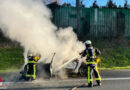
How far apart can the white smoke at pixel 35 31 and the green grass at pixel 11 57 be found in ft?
11.5

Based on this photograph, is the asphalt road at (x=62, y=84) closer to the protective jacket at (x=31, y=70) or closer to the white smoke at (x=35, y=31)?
the protective jacket at (x=31, y=70)

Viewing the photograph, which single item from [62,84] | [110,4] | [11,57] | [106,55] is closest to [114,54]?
[106,55]

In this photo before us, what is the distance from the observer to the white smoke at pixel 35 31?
31.4 feet

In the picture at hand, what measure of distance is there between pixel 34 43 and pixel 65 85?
10.2 feet

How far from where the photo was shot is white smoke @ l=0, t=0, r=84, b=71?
31.4 feet

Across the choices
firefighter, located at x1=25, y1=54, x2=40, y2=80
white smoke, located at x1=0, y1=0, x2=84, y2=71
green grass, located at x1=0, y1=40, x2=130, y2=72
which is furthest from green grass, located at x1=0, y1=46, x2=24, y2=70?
firefighter, located at x1=25, y1=54, x2=40, y2=80

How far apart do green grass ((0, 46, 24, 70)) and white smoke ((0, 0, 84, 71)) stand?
3.51 meters

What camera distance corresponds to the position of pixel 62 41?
10.7 m

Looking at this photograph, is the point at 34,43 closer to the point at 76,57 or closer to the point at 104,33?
the point at 76,57

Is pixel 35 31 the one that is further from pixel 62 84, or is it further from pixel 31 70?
pixel 62 84

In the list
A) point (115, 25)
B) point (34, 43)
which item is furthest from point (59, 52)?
point (115, 25)

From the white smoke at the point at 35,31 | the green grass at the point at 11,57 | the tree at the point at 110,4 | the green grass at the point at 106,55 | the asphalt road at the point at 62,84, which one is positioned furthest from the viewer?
the tree at the point at 110,4

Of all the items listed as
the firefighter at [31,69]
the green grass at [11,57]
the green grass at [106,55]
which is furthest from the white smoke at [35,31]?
the green grass at [106,55]

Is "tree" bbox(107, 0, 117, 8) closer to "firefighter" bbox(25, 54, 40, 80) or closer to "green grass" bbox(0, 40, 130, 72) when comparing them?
"green grass" bbox(0, 40, 130, 72)
